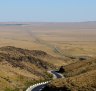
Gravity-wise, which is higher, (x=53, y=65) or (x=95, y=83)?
(x=95, y=83)

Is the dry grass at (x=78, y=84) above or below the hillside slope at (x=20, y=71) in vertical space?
above

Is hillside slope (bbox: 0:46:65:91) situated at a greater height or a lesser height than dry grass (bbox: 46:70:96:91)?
lesser

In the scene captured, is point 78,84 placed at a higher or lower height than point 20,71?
higher

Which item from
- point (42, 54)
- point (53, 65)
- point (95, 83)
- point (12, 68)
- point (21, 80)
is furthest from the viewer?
point (42, 54)

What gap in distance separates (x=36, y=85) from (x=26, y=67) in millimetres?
25556

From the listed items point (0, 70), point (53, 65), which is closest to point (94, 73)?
point (0, 70)

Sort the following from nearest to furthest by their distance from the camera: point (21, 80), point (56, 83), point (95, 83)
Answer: point (95, 83) → point (56, 83) → point (21, 80)

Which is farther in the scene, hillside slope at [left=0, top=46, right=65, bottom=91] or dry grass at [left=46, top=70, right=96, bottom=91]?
hillside slope at [left=0, top=46, right=65, bottom=91]

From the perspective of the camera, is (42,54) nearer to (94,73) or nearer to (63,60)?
(63,60)

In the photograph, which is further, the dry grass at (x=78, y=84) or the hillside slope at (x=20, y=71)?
the hillside slope at (x=20, y=71)

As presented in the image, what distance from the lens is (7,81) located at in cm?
9556

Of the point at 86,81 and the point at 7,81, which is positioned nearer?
the point at 86,81

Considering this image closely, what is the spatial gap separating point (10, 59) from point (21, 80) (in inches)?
1153

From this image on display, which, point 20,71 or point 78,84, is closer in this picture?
point 78,84
